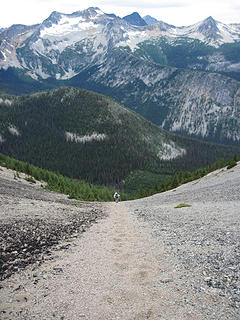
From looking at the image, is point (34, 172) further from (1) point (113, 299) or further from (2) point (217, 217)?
(1) point (113, 299)

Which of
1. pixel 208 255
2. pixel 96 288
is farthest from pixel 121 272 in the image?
pixel 208 255

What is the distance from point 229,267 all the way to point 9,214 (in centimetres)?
1897

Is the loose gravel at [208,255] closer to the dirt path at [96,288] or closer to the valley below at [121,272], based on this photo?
the valley below at [121,272]

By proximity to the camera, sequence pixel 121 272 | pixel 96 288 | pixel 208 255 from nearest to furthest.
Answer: pixel 96 288
pixel 121 272
pixel 208 255

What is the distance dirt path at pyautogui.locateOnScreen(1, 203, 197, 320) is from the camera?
8.94 meters

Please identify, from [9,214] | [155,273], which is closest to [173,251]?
[155,273]

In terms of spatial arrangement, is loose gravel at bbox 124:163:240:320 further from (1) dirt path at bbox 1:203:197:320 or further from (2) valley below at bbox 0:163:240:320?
(1) dirt path at bbox 1:203:197:320

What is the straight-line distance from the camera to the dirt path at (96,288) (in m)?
8.94

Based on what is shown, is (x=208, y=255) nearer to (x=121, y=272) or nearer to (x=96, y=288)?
(x=121, y=272)

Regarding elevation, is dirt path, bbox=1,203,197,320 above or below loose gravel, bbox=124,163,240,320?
below

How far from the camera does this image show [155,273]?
39.7 feet

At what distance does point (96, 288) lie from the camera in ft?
35.2

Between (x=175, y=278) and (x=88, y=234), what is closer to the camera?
(x=175, y=278)

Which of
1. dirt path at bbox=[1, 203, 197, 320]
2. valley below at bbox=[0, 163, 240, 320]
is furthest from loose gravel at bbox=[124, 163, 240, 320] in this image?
dirt path at bbox=[1, 203, 197, 320]
